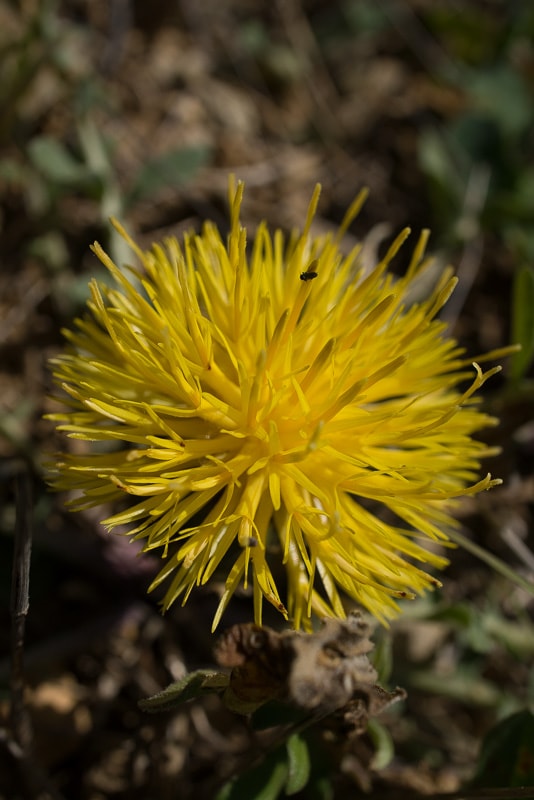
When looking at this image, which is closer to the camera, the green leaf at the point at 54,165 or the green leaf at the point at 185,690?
the green leaf at the point at 185,690

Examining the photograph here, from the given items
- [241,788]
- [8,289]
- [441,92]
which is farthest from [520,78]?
[241,788]

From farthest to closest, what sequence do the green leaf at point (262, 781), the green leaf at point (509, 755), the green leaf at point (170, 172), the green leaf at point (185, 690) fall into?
the green leaf at point (170, 172) < the green leaf at point (509, 755) < the green leaf at point (262, 781) < the green leaf at point (185, 690)

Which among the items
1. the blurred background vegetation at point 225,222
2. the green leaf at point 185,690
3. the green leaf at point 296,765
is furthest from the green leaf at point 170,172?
the green leaf at point 296,765

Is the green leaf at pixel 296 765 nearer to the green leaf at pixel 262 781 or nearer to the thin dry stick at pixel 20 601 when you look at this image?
the green leaf at pixel 262 781

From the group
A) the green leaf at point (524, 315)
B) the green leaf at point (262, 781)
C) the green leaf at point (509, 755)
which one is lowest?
the green leaf at point (262, 781)

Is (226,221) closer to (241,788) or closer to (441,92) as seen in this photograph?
(441,92)

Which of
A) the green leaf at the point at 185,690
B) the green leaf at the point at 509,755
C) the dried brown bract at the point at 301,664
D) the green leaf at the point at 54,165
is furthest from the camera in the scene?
the green leaf at the point at 54,165

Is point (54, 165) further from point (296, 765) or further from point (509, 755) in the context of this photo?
point (509, 755)
